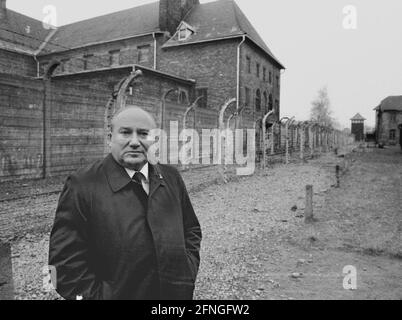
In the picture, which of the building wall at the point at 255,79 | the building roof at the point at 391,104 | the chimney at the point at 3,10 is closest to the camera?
the building wall at the point at 255,79

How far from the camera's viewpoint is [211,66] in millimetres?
25828

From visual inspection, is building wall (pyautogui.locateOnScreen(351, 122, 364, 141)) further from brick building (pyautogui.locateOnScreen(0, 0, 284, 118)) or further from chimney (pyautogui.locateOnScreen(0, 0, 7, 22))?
chimney (pyautogui.locateOnScreen(0, 0, 7, 22))

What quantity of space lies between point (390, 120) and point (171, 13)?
5187 centimetres

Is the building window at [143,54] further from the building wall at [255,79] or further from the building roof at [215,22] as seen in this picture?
the building wall at [255,79]

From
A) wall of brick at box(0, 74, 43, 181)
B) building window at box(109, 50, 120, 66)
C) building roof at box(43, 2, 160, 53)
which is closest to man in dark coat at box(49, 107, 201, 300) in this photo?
wall of brick at box(0, 74, 43, 181)

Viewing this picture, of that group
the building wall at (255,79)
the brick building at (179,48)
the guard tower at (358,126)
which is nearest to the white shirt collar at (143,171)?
the building wall at (255,79)

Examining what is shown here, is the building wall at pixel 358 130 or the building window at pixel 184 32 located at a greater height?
the building window at pixel 184 32

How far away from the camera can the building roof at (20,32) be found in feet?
93.6

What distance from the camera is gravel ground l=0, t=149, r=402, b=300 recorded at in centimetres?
370

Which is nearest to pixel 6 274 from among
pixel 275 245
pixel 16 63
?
pixel 275 245

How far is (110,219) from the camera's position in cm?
179
